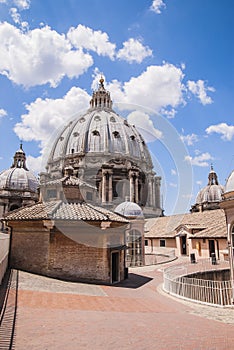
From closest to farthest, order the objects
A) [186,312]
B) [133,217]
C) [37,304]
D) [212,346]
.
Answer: [212,346] < [37,304] < [186,312] < [133,217]

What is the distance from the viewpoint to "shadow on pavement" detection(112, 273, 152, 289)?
15.9 m

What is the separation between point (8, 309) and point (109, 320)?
3.12 meters

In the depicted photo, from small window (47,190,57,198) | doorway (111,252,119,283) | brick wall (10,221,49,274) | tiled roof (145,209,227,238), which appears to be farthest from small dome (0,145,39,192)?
doorway (111,252,119,283)

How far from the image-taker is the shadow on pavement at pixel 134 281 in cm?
1589

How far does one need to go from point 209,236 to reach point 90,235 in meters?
18.3

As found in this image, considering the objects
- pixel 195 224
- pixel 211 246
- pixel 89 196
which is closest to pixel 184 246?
pixel 195 224

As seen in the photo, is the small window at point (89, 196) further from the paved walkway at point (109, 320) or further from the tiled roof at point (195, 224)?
the tiled roof at point (195, 224)

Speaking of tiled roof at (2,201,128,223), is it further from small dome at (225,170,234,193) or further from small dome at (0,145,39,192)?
small dome at (0,145,39,192)

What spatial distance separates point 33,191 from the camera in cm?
4981

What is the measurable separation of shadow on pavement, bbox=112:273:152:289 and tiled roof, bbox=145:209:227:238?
13.1 metres

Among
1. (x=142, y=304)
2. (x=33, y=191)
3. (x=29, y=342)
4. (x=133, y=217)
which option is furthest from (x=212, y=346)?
(x=33, y=191)

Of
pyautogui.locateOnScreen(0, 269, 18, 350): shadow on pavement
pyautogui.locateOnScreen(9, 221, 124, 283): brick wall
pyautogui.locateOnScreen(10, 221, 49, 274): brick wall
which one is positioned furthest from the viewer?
pyautogui.locateOnScreen(10, 221, 49, 274): brick wall

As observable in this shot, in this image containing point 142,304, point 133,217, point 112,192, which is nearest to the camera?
point 142,304

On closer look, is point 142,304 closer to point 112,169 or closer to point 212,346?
point 212,346
